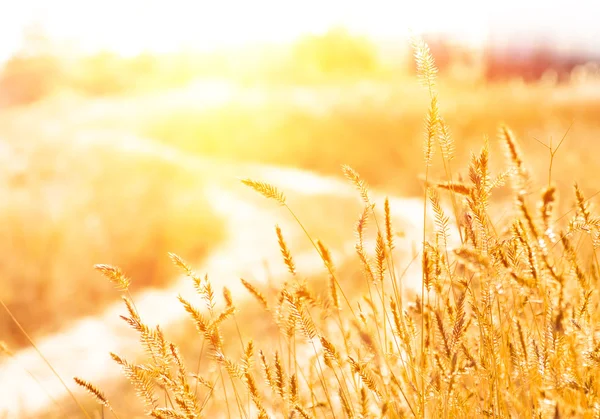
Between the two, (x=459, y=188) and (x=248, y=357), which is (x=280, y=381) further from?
(x=459, y=188)

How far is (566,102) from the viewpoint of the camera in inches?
302

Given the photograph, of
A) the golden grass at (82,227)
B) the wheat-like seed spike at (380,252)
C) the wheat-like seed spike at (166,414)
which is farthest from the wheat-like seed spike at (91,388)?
the golden grass at (82,227)

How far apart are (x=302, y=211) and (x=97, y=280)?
5.01ft

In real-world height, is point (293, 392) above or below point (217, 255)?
above

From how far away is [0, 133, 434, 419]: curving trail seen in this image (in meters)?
2.97

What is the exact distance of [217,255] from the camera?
14.4 feet

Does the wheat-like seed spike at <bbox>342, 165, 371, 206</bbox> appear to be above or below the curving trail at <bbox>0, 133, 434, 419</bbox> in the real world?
above

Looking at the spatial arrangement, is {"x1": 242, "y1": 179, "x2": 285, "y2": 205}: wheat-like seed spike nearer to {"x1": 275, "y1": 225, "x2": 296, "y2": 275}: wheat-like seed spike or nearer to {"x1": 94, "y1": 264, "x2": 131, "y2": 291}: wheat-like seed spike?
{"x1": 275, "y1": 225, "x2": 296, "y2": 275}: wheat-like seed spike

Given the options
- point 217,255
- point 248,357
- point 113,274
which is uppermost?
point 113,274

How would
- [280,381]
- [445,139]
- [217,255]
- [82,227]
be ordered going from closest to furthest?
1. [280,381]
2. [445,139]
3. [217,255]
4. [82,227]

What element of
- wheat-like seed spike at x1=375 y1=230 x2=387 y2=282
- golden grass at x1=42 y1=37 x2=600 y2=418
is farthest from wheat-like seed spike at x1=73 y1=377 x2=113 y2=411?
A: wheat-like seed spike at x1=375 y1=230 x2=387 y2=282

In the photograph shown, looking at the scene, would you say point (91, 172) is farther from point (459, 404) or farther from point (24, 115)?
point (459, 404)

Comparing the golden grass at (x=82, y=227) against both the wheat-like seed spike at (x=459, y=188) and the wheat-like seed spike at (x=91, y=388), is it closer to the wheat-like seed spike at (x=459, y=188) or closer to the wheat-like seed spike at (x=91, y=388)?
the wheat-like seed spike at (x=91, y=388)

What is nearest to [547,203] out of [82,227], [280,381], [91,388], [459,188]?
[459,188]
